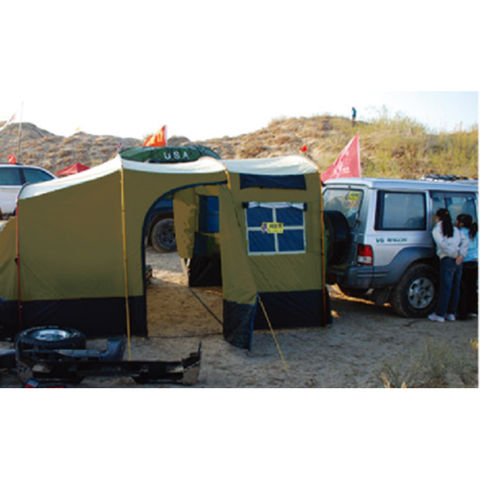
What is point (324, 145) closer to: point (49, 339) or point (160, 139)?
point (160, 139)

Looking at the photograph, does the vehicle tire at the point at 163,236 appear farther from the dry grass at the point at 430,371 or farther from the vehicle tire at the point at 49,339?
the dry grass at the point at 430,371

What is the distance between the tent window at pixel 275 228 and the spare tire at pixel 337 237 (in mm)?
493

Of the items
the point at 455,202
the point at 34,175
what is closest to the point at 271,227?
the point at 455,202

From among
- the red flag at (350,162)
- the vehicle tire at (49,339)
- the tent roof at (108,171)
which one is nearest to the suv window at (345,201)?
the tent roof at (108,171)

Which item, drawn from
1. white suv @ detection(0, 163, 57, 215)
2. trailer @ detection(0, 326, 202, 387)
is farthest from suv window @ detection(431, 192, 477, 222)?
white suv @ detection(0, 163, 57, 215)

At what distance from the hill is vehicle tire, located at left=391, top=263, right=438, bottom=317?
36.9 feet

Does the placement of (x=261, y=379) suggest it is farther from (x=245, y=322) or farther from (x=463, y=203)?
(x=463, y=203)

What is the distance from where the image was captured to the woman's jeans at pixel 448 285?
709cm

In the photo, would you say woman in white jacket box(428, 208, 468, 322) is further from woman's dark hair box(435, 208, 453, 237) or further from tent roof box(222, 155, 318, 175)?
tent roof box(222, 155, 318, 175)

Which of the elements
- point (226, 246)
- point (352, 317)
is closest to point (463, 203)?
point (352, 317)

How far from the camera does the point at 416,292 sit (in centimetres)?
738

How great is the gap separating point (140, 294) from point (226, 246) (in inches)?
45.2

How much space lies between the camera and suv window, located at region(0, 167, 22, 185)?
1320 centimetres

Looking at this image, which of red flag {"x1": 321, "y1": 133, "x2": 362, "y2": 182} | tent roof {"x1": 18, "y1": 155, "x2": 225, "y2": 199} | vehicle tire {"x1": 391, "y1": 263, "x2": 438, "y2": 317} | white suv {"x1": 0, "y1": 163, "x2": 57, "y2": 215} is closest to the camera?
tent roof {"x1": 18, "y1": 155, "x2": 225, "y2": 199}
